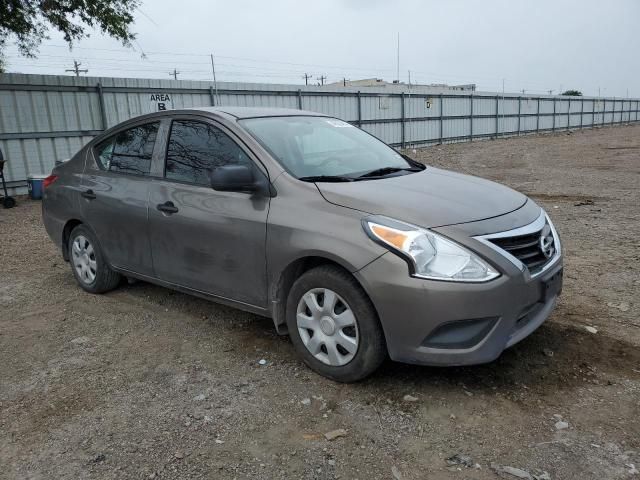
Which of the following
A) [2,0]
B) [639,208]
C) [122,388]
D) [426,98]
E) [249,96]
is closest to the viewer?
[122,388]

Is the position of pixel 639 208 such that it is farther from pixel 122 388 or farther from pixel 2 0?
pixel 2 0

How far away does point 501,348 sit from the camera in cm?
290

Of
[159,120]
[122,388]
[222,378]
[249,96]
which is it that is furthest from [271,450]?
[249,96]

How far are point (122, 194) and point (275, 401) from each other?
7.47 feet

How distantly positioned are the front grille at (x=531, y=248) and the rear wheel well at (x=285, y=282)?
1012 mm

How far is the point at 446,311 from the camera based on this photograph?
2768 millimetres

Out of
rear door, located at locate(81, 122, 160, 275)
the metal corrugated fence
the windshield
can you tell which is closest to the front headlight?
the windshield

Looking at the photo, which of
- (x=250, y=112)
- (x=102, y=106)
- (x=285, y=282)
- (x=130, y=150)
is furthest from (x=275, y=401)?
(x=102, y=106)

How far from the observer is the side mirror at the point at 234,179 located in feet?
10.9

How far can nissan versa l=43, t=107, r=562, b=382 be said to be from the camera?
9.29ft

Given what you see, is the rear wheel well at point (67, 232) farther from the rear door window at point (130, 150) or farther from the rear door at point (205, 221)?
the rear door at point (205, 221)

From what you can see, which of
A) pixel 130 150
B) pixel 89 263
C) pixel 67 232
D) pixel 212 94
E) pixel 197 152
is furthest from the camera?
pixel 212 94

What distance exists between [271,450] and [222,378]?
2.78ft

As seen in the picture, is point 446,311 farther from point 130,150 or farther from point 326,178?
point 130,150
